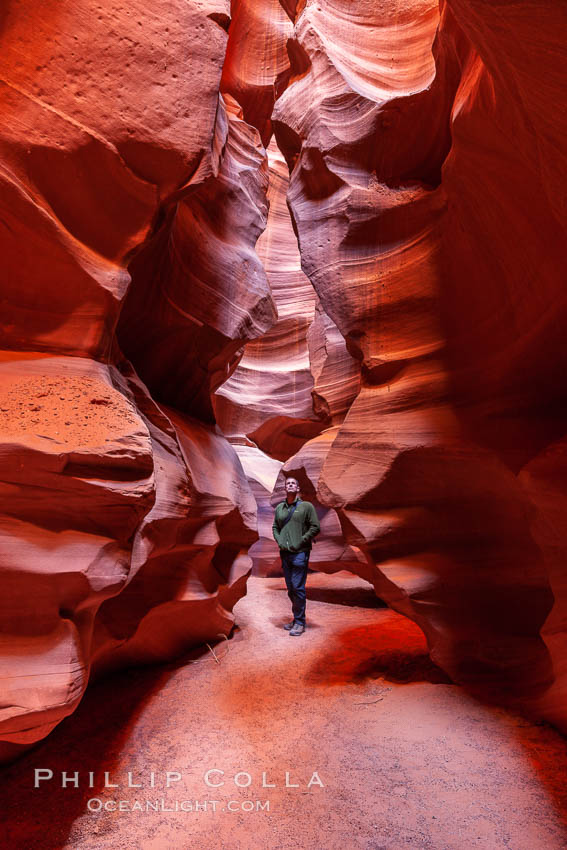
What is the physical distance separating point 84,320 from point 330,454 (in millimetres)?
2345

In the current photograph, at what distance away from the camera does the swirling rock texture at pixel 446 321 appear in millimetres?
2967

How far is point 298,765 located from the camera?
3.19 metres

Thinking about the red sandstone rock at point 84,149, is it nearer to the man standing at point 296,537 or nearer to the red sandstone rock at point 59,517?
the red sandstone rock at point 59,517

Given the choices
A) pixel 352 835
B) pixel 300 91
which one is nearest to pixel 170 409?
pixel 300 91

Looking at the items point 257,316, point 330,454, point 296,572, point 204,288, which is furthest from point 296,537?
point 204,288

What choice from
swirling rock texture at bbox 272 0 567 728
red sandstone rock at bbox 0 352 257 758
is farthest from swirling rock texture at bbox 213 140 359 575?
red sandstone rock at bbox 0 352 257 758

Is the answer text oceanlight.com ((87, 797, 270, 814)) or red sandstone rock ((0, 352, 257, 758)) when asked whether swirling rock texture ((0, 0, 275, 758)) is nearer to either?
red sandstone rock ((0, 352, 257, 758))

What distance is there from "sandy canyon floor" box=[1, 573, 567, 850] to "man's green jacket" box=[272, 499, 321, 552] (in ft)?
4.54

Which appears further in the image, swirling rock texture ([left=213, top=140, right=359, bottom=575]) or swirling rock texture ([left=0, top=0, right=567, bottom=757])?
swirling rock texture ([left=213, top=140, right=359, bottom=575])

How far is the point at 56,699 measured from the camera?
235 cm

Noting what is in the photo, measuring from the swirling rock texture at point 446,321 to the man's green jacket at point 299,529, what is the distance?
1.37m

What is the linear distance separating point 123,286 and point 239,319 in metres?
2.70

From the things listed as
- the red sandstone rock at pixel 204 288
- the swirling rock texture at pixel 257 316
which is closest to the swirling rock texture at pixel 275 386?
the red sandstone rock at pixel 204 288

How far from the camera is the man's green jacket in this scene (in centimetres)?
584
